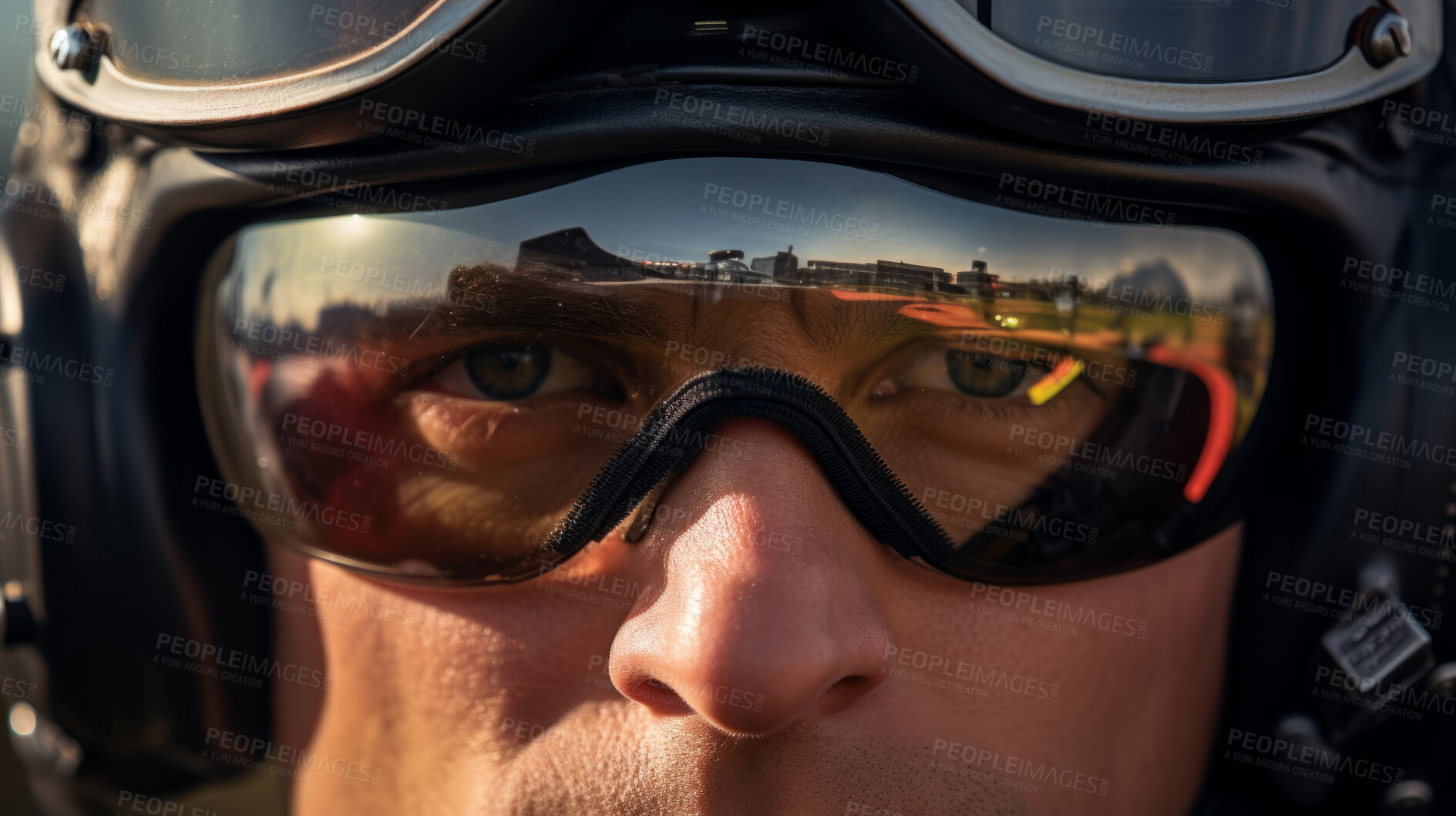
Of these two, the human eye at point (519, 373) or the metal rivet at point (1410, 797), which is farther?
the metal rivet at point (1410, 797)

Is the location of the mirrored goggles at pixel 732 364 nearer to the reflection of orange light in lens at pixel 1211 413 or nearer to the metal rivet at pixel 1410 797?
the reflection of orange light in lens at pixel 1211 413

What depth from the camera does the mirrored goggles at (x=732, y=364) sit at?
0.93 metres

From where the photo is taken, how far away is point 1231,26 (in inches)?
37.7

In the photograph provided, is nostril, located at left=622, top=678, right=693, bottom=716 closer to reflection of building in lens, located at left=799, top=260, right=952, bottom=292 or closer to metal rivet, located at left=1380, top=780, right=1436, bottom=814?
reflection of building in lens, located at left=799, top=260, right=952, bottom=292

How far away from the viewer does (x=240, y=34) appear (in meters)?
0.99

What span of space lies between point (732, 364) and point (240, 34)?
2.02ft

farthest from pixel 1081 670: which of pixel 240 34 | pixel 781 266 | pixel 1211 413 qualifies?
pixel 240 34

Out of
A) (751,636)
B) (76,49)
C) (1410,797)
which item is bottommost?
(1410,797)

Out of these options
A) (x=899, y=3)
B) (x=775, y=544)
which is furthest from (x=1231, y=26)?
(x=775, y=544)

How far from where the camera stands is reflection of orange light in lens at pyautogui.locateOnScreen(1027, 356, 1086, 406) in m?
0.99

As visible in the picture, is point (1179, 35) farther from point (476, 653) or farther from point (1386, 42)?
point (476, 653)

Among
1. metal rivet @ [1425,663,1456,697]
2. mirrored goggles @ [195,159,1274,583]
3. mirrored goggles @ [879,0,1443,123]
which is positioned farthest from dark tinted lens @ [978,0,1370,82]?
metal rivet @ [1425,663,1456,697]

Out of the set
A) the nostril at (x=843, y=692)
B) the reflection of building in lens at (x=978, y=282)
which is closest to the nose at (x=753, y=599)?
the nostril at (x=843, y=692)

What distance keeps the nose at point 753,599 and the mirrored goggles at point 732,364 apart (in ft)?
0.09
